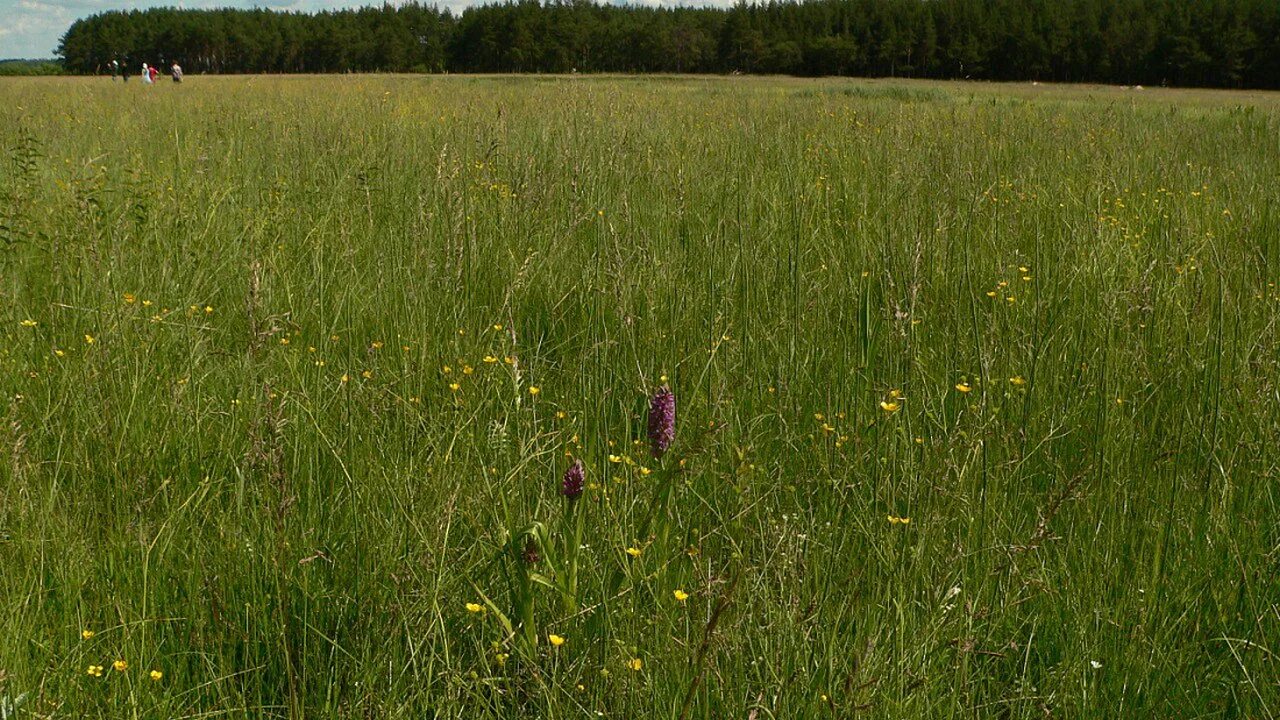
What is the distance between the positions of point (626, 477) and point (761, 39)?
6524cm

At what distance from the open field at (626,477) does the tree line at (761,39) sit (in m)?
28.7

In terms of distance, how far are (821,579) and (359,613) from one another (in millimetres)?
805

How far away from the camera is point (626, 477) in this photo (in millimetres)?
1728

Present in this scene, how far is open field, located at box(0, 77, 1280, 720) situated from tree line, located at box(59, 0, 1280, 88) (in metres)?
28.7

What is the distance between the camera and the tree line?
46031mm

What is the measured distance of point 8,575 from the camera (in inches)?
60.7

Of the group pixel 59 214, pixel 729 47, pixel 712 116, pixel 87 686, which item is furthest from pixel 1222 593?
pixel 729 47

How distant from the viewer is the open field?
1384 mm

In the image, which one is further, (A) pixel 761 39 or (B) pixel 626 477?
(A) pixel 761 39

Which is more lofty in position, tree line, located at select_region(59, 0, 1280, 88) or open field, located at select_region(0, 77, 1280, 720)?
tree line, located at select_region(59, 0, 1280, 88)

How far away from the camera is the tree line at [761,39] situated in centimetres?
4603

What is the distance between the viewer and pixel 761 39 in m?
62.5

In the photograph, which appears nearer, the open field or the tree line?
the open field

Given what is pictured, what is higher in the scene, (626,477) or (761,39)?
(761,39)
